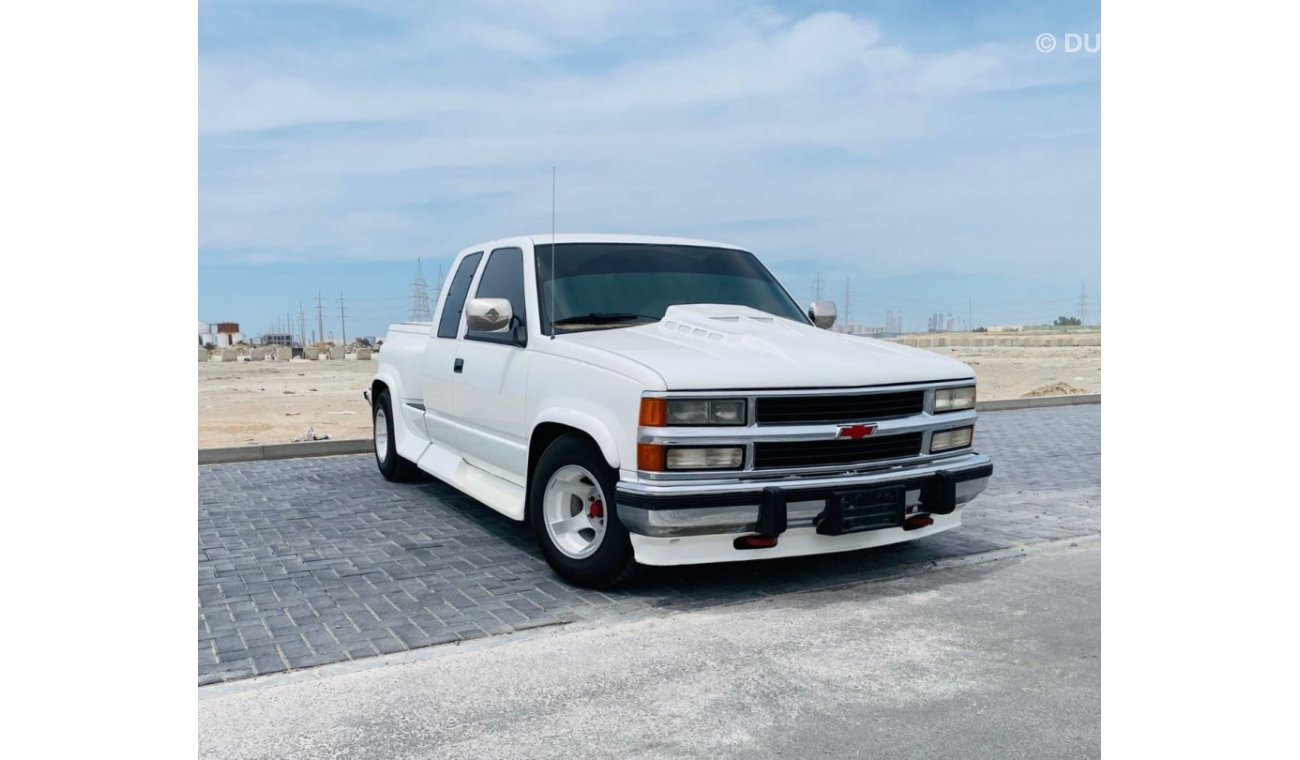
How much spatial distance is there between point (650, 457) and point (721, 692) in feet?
4.24

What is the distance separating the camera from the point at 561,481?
5.38 meters

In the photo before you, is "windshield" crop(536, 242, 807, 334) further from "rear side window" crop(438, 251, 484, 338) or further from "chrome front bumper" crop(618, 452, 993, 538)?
"chrome front bumper" crop(618, 452, 993, 538)

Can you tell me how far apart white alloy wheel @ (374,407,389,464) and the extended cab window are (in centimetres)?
226

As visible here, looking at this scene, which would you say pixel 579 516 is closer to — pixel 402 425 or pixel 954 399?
pixel 954 399

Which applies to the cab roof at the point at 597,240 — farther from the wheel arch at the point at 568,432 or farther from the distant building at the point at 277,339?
the distant building at the point at 277,339

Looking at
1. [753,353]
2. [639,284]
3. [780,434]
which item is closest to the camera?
[780,434]

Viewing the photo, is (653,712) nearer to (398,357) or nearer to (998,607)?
(998,607)

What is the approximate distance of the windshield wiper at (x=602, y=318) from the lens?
5853mm

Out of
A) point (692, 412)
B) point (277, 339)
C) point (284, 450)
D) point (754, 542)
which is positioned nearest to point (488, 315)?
point (692, 412)

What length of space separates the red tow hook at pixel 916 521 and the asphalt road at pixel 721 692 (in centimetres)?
63

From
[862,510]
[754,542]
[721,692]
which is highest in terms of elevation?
[862,510]

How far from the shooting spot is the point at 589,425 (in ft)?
16.5

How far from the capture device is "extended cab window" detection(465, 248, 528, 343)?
6.05 metres

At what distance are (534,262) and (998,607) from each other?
341 centimetres
